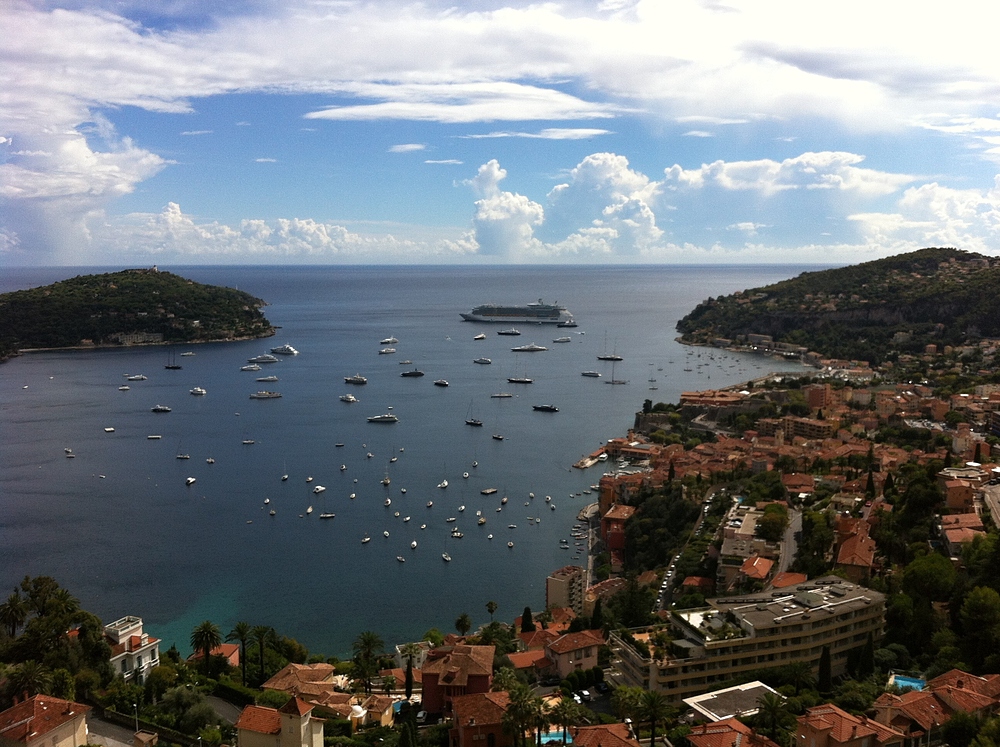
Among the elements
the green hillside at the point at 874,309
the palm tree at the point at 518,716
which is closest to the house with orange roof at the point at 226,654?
the palm tree at the point at 518,716

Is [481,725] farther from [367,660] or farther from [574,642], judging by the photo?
[367,660]

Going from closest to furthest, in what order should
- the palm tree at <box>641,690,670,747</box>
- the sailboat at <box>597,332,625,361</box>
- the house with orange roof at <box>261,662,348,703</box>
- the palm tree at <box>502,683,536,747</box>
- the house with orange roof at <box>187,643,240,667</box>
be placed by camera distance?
the palm tree at <box>502,683,536,747</box>
the palm tree at <box>641,690,670,747</box>
the house with orange roof at <box>261,662,348,703</box>
the house with orange roof at <box>187,643,240,667</box>
the sailboat at <box>597,332,625,361</box>

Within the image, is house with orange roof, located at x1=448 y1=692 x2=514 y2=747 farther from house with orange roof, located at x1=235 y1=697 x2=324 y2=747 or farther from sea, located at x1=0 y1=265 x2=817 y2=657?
sea, located at x1=0 y1=265 x2=817 y2=657

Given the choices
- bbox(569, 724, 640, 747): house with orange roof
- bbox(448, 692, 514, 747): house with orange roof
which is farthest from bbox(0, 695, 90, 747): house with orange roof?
bbox(569, 724, 640, 747): house with orange roof

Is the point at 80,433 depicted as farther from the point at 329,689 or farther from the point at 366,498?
the point at 329,689

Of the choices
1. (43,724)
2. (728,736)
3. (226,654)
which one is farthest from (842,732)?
(226,654)
